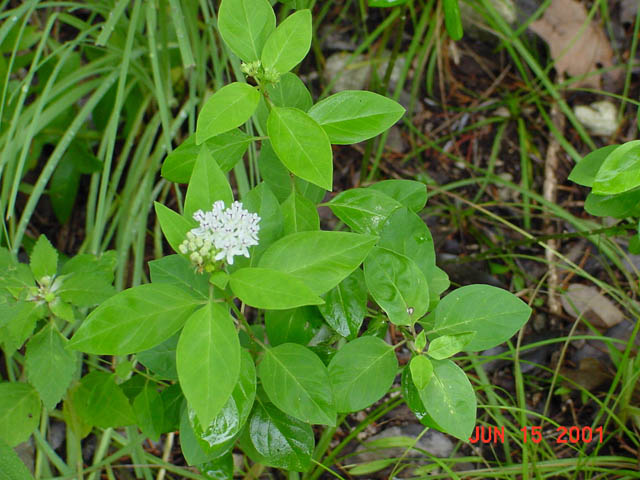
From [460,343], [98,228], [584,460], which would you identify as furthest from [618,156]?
[98,228]

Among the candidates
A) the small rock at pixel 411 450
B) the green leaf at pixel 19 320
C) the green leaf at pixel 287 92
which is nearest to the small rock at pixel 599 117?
the small rock at pixel 411 450

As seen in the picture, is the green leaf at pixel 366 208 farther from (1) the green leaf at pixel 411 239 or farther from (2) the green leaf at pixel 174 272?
(2) the green leaf at pixel 174 272

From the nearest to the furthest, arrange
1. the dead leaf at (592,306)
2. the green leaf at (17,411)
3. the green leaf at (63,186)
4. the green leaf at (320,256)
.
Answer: the green leaf at (320,256), the green leaf at (17,411), the dead leaf at (592,306), the green leaf at (63,186)

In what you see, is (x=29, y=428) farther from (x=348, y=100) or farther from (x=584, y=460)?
(x=584, y=460)

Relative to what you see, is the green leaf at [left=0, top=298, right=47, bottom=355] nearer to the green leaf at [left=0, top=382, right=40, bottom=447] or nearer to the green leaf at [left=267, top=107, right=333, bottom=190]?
the green leaf at [left=0, top=382, right=40, bottom=447]

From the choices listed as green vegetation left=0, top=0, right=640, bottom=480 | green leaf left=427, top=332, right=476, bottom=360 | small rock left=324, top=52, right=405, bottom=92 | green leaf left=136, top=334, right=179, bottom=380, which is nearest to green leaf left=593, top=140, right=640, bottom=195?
green vegetation left=0, top=0, right=640, bottom=480
